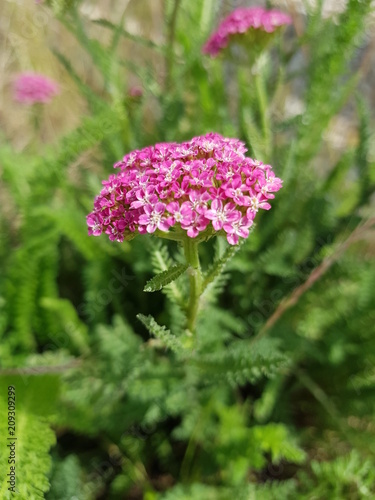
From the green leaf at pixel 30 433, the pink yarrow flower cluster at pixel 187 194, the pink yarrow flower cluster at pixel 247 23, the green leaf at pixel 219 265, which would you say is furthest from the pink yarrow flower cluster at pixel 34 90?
the green leaf at pixel 219 265

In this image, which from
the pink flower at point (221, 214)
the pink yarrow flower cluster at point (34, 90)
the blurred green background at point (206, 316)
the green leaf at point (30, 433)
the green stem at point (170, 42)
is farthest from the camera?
the pink yarrow flower cluster at point (34, 90)

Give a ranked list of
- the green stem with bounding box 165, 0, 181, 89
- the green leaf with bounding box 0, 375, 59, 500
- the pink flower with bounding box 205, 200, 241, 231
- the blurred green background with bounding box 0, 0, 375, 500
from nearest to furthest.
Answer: the pink flower with bounding box 205, 200, 241, 231, the green leaf with bounding box 0, 375, 59, 500, the blurred green background with bounding box 0, 0, 375, 500, the green stem with bounding box 165, 0, 181, 89

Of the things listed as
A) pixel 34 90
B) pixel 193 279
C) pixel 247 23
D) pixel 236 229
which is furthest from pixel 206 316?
pixel 34 90

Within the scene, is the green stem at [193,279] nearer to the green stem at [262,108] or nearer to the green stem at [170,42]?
the green stem at [262,108]

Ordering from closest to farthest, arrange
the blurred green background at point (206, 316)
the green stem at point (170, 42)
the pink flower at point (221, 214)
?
the pink flower at point (221, 214) < the blurred green background at point (206, 316) < the green stem at point (170, 42)

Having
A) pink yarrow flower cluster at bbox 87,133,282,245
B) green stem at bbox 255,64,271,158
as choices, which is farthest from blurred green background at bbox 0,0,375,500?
pink yarrow flower cluster at bbox 87,133,282,245

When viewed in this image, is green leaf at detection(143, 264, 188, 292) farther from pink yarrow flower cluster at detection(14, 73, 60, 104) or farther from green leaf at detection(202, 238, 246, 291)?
pink yarrow flower cluster at detection(14, 73, 60, 104)
